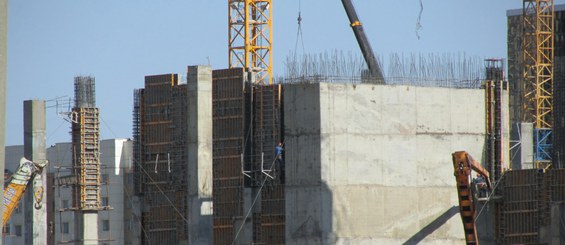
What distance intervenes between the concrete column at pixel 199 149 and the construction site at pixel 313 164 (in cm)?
5

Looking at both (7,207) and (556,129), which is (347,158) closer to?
(7,207)

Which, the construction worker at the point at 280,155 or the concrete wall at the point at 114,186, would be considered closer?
the construction worker at the point at 280,155

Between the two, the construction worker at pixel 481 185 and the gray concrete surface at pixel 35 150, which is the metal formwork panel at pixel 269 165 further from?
the gray concrete surface at pixel 35 150

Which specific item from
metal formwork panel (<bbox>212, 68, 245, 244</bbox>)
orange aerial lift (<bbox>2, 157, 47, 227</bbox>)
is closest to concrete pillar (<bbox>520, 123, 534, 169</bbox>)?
metal formwork panel (<bbox>212, 68, 245, 244</bbox>)

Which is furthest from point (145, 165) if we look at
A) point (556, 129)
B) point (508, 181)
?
point (556, 129)

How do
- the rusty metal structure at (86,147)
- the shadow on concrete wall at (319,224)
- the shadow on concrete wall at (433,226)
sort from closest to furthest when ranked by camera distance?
the shadow on concrete wall at (319,224) → the shadow on concrete wall at (433,226) → the rusty metal structure at (86,147)

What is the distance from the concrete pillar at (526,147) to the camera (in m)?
65.3

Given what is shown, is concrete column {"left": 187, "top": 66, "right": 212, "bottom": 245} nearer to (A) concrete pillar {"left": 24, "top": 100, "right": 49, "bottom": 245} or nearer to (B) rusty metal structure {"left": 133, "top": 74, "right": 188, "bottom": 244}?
(B) rusty metal structure {"left": 133, "top": 74, "right": 188, "bottom": 244}

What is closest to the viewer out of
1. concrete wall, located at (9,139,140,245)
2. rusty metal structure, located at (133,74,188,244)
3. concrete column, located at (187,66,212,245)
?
concrete column, located at (187,66,212,245)

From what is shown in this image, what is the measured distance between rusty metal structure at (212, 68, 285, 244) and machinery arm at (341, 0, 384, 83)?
5886 millimetres

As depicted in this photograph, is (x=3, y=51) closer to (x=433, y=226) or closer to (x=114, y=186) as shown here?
(x=433, y=226)

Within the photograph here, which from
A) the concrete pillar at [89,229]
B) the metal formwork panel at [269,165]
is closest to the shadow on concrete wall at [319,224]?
the metal formwork panel at [269,165]

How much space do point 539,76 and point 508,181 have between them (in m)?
35.7

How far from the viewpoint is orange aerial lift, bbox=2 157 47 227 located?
175 ft
